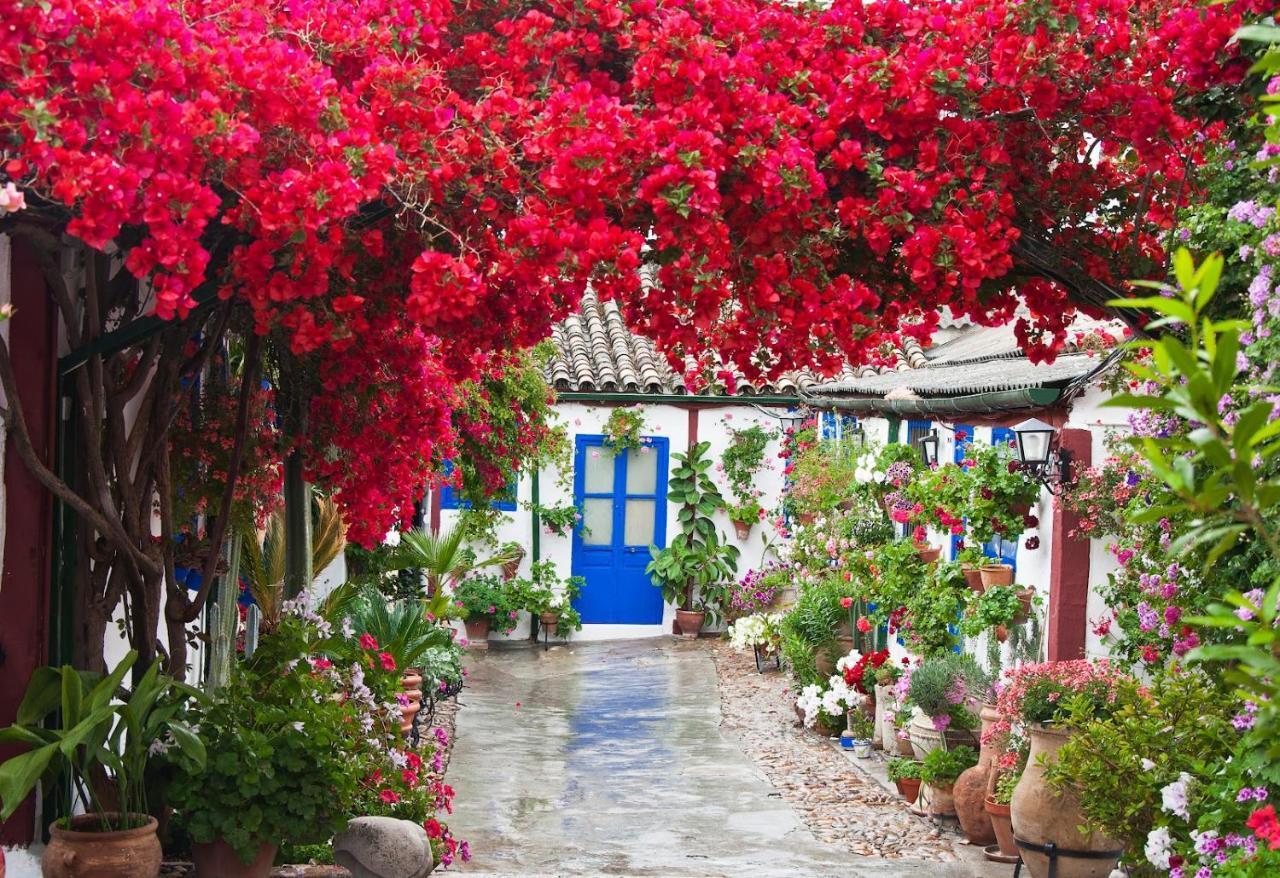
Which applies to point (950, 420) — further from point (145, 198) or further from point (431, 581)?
point (145, 198)

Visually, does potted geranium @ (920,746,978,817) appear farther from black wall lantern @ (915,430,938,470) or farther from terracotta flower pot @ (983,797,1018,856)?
black wall lantern @ (915,430,938,470)

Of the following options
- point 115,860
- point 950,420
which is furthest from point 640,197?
point 950,420

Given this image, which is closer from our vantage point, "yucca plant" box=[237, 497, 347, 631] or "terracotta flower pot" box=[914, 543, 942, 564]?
"yucca plant" box=[237, 497, 347, 631]

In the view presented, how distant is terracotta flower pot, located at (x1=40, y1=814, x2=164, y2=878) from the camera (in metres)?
4.00

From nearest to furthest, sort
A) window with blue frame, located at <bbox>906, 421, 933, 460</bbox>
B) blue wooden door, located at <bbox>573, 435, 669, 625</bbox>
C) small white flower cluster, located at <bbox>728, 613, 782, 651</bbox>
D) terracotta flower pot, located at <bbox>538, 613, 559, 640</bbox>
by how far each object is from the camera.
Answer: window with blue frame, located at <bbox>906, 421, 933, 460</bbox> → small white flower cluster, located at <bbox>728, 613, 782, 651</bbox> → terracotta flower pot, located at <bbox>538, 613, 559, 640</bbox> → blue wooden door, located at <bbox>573, 435, 669, 625</bbox>

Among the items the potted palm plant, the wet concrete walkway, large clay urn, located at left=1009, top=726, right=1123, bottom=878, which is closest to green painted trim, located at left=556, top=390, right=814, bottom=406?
the wet concrete walkway

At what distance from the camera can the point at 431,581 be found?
12.7 m

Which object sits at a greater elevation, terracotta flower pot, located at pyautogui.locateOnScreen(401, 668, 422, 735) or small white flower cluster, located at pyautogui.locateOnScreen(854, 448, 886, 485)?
small white flower cluster, located at pyautogui.locateOnScreen(854, 448, 886, 485)

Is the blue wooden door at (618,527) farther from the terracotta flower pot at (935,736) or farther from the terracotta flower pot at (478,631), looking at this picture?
the terracotta flower pot at (935,736)

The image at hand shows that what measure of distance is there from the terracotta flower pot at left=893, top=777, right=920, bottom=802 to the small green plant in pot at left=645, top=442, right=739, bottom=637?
729 cm

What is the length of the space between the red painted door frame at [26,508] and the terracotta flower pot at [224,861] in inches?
21.2

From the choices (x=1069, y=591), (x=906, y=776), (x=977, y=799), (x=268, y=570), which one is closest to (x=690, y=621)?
(x=906, y=776)

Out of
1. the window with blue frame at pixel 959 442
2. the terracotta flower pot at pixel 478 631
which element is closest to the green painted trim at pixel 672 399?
A: the terracotta flower pot at pixel 478 631

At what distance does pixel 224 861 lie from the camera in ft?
15.1
